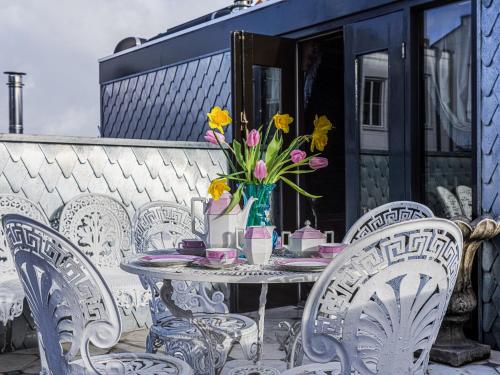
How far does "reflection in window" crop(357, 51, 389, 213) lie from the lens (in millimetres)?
4266

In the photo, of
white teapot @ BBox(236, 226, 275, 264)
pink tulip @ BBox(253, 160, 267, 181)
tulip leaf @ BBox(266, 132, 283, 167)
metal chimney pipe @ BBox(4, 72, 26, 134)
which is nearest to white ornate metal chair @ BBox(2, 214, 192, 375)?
white teapot @ BBox(236, 226, 275, 264)

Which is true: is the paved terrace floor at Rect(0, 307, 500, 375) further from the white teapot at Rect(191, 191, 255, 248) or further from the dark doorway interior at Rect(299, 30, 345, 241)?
the dark doorway interior at Rect(299, 30, 345, 241)

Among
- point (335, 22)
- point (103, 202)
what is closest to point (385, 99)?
point (335, 22)

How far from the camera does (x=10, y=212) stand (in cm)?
360

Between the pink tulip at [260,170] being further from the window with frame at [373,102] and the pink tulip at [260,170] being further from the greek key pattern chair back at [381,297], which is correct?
the window with frame at [373,102]

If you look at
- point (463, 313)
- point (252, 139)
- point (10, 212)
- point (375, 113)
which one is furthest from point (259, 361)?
point (375, 113)

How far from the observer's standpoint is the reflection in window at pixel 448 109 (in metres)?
3.81

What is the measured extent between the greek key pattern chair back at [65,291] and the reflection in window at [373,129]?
2.89 m

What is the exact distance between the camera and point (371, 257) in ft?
Result: 5.23

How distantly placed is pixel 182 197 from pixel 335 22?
1.71m

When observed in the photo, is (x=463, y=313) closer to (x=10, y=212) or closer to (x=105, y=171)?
(x=105, y=171)

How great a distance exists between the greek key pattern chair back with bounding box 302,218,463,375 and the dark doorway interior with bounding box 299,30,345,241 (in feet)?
10.6

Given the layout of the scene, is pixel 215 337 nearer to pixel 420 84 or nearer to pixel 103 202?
pixel 103 202

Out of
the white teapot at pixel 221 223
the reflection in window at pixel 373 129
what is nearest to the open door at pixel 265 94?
the reflection in window at pixel 373 129
